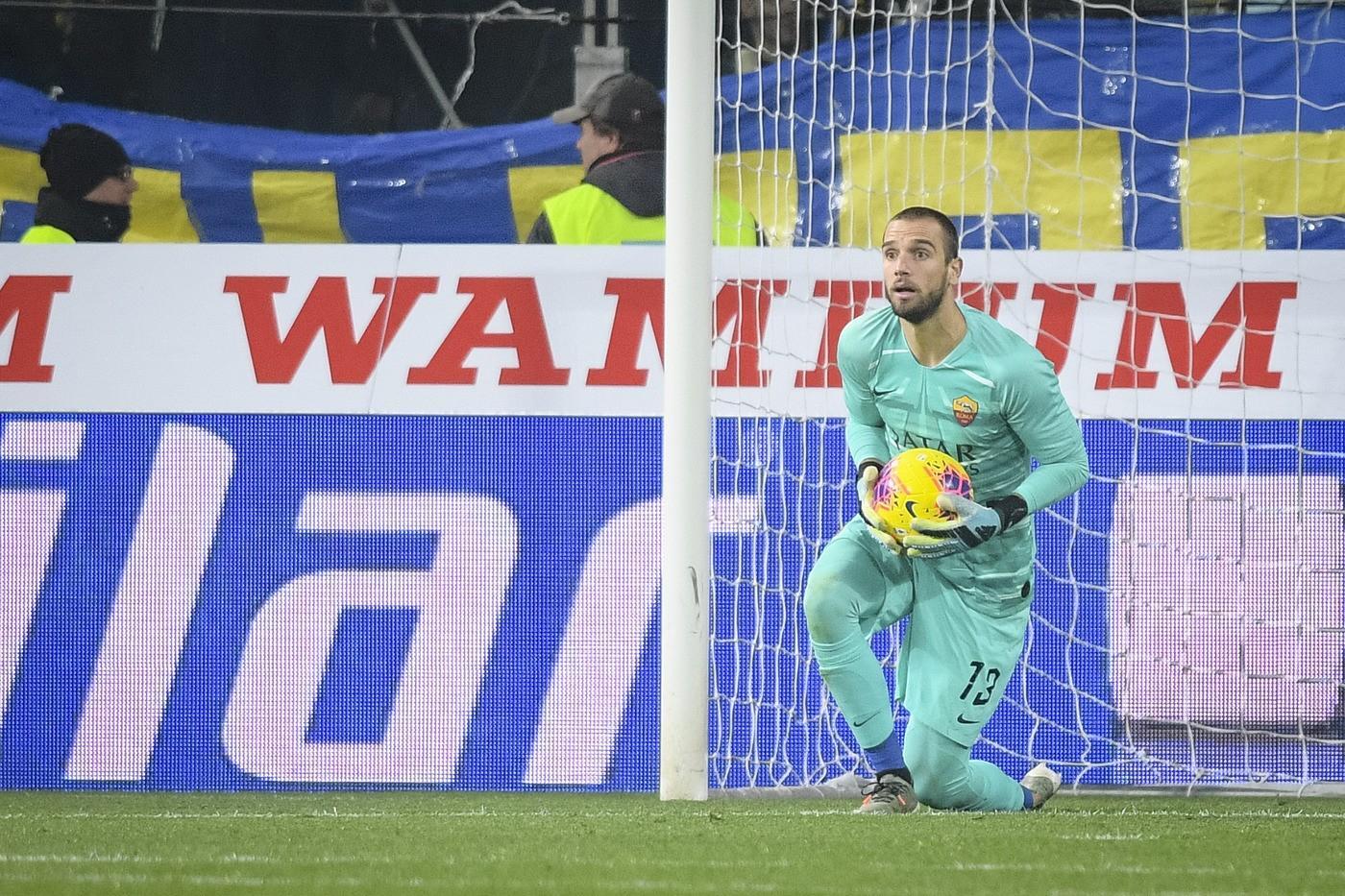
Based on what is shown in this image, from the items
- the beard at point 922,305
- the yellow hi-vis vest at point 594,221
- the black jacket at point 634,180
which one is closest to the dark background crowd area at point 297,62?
the black jacket at point 634,180

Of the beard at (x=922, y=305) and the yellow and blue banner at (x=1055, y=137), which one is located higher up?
the yellow and blue banner at (x=1055, y=137)

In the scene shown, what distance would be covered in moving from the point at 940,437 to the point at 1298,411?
2413mm

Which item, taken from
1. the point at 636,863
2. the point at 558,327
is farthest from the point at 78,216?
the point at 636,863

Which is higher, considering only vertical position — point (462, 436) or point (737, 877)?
point (462, 436)

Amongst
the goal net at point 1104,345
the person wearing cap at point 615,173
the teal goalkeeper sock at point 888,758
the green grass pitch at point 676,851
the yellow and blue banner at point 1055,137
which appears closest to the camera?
the green grass pitch at point 676,851

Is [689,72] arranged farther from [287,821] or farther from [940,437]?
[287,821]

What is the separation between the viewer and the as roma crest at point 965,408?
5270 mm

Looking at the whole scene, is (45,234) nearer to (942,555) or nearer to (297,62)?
(297,62)

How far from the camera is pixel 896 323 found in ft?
17.8

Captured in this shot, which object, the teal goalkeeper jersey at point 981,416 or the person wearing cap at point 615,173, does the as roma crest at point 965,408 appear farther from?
the person wearing cap at point 615,173

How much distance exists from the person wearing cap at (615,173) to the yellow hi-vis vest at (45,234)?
5.91 ft

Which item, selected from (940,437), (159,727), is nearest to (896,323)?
(940,437)

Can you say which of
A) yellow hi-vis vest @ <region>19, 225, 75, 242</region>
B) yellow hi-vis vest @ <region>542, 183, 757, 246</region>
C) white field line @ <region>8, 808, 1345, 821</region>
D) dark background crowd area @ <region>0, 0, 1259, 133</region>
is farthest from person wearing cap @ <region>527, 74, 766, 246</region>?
white field line @ <region>8, 808, 1345, 821</region>

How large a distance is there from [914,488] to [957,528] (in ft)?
0.50
